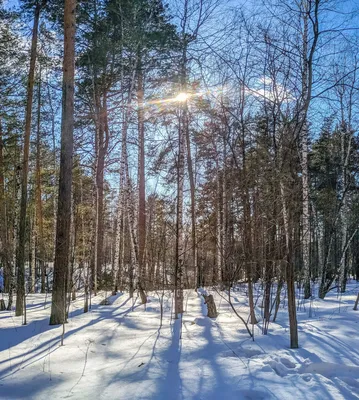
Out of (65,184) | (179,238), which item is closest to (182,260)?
(179,238)

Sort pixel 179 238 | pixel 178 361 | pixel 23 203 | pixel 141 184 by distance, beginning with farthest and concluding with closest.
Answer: pixel 141 184 < pixel 23 203 < pixel 179 238 < pixel 178 361

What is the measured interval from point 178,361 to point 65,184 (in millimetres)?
3670

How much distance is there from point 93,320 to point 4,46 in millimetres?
7737

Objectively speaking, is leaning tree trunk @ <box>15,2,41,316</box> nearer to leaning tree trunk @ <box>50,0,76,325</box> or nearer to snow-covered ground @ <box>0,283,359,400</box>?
snow-covered ground @ <box>0,283,359,400</box>

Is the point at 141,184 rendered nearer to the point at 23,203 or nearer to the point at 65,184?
the point at 23,203

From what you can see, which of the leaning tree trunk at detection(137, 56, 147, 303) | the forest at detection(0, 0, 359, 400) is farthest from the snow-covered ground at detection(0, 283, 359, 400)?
the leaning tree trunk at detection(137, 56, 147, 303)

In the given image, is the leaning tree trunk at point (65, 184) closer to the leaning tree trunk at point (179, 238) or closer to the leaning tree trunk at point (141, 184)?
the leaning tree trunk at point (179, 238)

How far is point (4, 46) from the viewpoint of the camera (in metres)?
8.84

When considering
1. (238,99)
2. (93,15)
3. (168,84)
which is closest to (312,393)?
(238,99)

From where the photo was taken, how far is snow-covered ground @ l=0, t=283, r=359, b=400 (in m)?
2.79

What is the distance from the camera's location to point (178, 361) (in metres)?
3.60

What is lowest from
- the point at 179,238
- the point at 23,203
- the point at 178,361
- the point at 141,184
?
the point at 178,361

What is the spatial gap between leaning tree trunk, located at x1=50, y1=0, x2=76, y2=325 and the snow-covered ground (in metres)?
0.54

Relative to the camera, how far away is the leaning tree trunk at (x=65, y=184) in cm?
551
